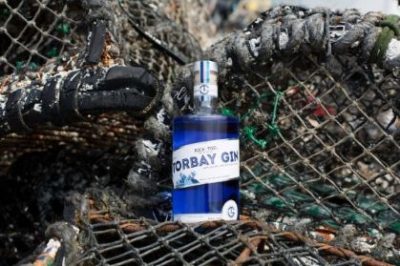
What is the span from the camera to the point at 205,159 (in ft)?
3.96

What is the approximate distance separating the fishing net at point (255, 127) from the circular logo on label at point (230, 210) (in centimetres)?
6

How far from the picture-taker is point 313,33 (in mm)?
1247

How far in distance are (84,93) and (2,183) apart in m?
0.56

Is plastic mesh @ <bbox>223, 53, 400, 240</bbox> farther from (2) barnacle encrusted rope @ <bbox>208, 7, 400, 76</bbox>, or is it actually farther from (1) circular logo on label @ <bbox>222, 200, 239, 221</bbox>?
(1) circular logo on label @ <bbox>222, 200, 239, 221</bbox>

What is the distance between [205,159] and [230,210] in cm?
10

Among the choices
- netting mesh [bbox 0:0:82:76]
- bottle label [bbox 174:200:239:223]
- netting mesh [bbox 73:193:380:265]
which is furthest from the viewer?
netting mesh [bbox 0:0:82:76]

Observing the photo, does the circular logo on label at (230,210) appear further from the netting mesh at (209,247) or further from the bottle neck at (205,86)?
the bottle neck at (205,86)

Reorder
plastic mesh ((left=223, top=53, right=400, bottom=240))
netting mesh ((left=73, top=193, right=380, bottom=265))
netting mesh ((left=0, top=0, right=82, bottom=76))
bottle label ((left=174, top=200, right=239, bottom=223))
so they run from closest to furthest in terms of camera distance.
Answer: netting mesh ((left=73, top=193, right=380, bottom=265))
bottle label ((left=174, top=200, right=239, bottom=223))
plastic mesh ((left=223, top=53, right=400, bottom=240))
netting mesh ((left=0, top=0, right=82, bottom=76))

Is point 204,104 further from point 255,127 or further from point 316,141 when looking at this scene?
point 316,141

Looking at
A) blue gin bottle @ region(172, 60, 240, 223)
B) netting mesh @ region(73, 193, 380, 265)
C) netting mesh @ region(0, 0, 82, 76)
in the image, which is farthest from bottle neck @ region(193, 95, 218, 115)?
netting mesh @ region(0, 0, 82, 76)

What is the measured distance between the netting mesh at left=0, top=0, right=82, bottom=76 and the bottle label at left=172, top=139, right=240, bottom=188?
0.47 m

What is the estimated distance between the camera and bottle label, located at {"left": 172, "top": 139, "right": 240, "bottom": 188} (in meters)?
1.21

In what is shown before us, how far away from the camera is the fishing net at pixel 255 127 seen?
1149 mm

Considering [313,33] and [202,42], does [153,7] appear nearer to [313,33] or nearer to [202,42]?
[202,42]
